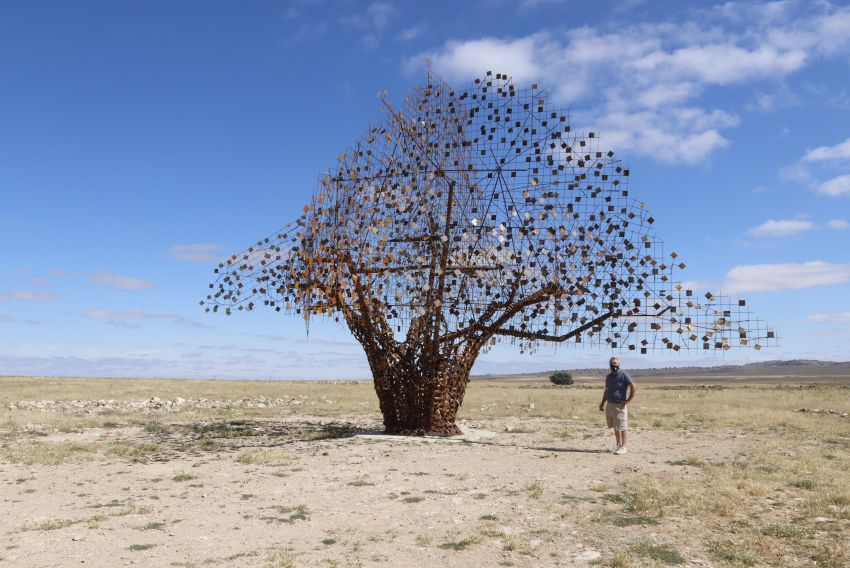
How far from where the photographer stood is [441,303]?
1475 centimetres

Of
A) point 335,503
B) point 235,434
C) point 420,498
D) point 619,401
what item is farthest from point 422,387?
point 335,503

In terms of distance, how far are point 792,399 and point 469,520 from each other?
98.0 feet

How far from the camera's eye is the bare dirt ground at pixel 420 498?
280 inches

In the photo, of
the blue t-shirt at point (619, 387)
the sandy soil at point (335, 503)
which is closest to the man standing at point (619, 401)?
the blue t-shirt at point (619, 387)

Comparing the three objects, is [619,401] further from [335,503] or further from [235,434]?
[235,434]

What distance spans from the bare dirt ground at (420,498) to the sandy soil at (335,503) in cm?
4

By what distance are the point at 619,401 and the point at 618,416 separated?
32 cm

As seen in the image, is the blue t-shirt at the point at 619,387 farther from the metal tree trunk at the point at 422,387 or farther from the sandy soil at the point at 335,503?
the metal tree trunk at the point at 422,387

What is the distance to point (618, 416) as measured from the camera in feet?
45.3

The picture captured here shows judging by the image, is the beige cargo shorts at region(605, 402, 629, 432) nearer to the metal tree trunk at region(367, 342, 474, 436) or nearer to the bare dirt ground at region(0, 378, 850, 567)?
the bare dirt ground at region(0, 378, 850, 567)

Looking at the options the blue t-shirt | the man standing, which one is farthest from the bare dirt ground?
the blue t-shirt

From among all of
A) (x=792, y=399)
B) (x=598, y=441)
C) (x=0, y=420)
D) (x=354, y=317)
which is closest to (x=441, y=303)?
(x=354, y=317)

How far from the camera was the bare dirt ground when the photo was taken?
7.11m

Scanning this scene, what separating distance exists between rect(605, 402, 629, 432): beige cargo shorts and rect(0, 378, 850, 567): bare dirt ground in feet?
2.51
